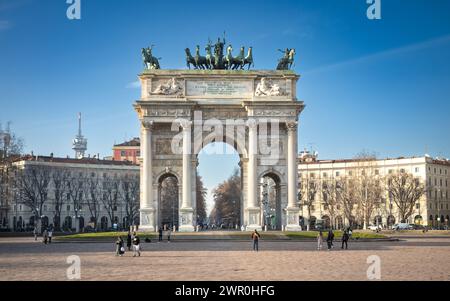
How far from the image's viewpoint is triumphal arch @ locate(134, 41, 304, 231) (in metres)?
62.1

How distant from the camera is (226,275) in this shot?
77.4ft

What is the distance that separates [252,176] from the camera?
62.6m

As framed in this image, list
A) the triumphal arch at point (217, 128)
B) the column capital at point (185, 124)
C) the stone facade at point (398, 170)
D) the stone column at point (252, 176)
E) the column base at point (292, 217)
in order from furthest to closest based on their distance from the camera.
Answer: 1. the stone facade at point (398, 170)
2. the column base at point (292, 217)
3. the triumphal arch at point (217, 128)
4. the stone column at point (252, 176)
5. the column capital at point (185, 124)

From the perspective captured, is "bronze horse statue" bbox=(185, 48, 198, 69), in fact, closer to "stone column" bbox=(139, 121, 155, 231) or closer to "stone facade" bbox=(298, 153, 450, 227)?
"stone column" bbox=(139, 121, 155, 231)

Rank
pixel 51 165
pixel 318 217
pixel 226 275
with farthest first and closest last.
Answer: pixel 318 217 → pixel 51 165 → pixel 226 275

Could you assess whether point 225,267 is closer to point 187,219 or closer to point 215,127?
point 187,219

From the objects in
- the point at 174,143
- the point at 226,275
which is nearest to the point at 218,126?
the point at 174,143

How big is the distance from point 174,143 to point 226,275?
41086 millimetres

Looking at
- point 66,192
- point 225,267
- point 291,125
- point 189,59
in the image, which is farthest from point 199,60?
point 66,192

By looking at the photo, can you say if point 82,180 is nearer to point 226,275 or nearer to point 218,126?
point 218,126

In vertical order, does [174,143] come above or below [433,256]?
above

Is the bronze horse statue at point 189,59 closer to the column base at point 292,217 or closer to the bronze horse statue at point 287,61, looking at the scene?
the bronze horse statue at point 287,61

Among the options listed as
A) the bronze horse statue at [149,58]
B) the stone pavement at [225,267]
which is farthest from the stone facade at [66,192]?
the stone pavement at [225,267]

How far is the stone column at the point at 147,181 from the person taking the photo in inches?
2431
